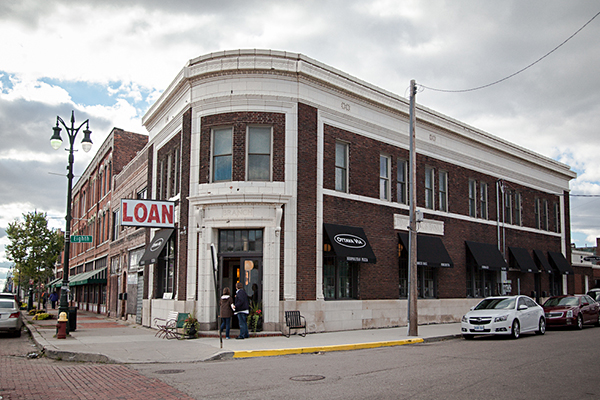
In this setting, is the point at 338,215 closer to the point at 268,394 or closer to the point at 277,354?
the point at 277,354

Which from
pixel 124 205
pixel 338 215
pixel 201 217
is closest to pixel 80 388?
pixel 201 217

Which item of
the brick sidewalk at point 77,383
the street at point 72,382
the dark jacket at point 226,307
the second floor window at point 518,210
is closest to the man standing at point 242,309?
the dark jacket at point 226,307

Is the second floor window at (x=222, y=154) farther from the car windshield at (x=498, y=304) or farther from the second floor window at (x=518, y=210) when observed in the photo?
Result: the second floor window at (x=518, y=210)

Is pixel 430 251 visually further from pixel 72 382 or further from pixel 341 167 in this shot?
pixel 72 382

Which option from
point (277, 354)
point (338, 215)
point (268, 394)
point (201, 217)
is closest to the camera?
point (268, 394)

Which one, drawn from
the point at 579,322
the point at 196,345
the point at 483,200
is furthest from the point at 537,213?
the point at 196,345

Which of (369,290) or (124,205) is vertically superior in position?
(124,205)

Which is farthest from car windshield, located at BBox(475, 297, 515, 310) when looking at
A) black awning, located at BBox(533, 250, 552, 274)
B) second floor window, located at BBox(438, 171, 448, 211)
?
black awning, located at BBox(533, 250, 552, 274)

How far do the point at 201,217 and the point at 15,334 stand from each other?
9.18 meters

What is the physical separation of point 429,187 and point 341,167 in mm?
6523

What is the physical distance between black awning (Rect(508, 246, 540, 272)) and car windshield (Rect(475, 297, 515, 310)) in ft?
37.5

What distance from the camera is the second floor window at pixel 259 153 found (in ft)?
60.8

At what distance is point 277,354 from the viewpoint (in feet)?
45.3

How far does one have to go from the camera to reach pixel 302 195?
18.6 meters
